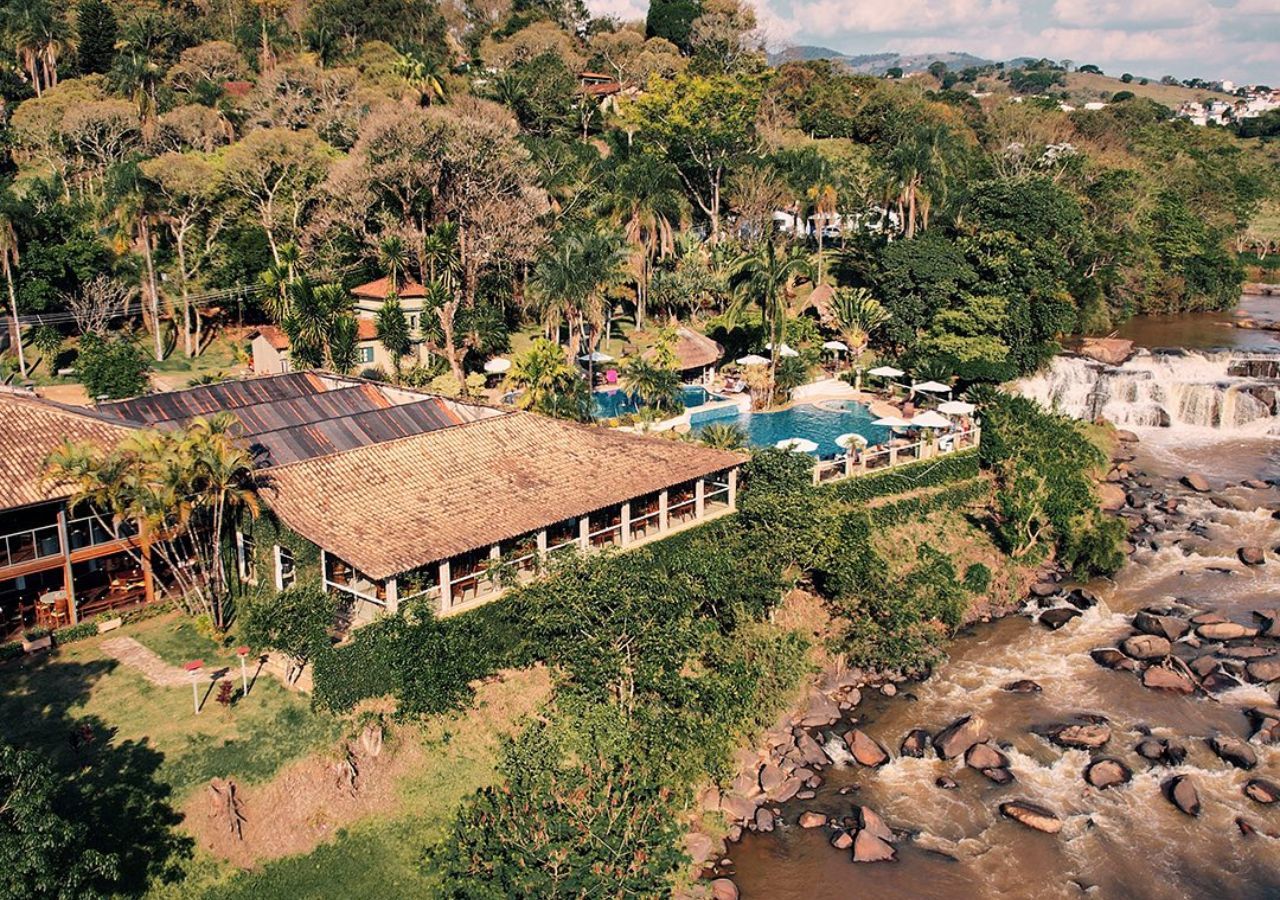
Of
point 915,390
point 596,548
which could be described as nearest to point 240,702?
point 596,548

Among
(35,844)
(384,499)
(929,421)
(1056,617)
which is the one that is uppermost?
(384,499)

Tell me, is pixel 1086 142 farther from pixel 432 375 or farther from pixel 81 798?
pixel 81 798

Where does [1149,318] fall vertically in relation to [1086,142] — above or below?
below

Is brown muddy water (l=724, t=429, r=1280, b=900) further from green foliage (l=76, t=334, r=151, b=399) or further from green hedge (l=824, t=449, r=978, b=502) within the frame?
green foliage (l=76, t=334, r=151, b=399)

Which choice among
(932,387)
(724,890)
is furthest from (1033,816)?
(932,387)

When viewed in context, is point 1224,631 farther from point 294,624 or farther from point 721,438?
point 294,624
